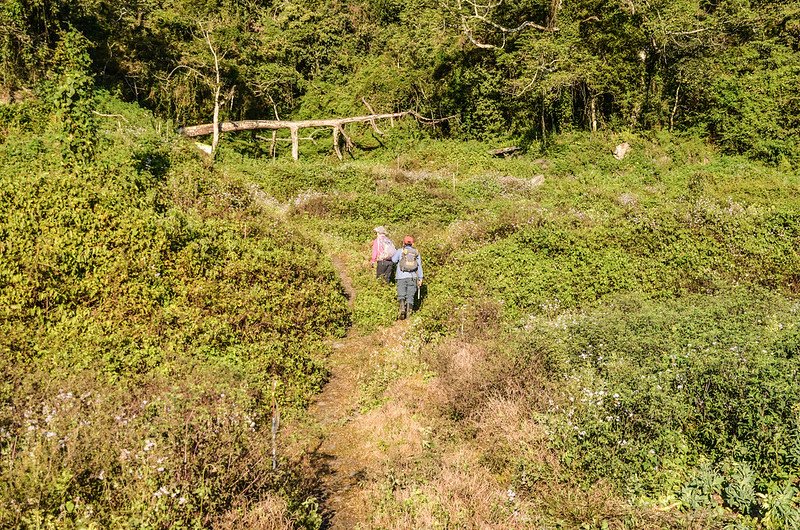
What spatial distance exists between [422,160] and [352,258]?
18518mm

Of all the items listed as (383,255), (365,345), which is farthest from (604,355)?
(383,255)

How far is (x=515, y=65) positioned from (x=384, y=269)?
82.6ft

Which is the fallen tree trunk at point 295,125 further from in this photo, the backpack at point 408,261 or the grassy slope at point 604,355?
the backpack at point 408,261

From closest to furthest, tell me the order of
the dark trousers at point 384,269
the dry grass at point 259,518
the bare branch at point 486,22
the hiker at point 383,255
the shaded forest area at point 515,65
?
the dry grass at point 259,518 → the hiker at point 383,255 → the dark trousers at point 384,269 → the shaded forest area at point 515,65 → the bare branch at point 486,22

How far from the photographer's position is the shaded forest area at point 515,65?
26.7 m

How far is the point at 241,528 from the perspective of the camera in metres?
4.68

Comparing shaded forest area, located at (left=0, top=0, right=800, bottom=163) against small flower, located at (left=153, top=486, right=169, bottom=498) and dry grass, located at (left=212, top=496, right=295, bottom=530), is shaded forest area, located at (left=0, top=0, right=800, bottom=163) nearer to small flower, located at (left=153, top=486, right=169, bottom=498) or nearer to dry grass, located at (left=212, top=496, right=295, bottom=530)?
small flower, located at (left=153, top=486, right=169, bottom=498)

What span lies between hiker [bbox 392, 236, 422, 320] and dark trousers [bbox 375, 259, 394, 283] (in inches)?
54.5

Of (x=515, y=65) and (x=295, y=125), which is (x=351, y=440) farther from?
(x=515, y=65)

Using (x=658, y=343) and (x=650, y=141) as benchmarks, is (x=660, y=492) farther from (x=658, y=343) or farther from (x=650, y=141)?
(x=650, y=141)

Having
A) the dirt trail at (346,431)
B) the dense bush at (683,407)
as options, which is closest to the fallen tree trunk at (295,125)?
the dirt trail at (346,431)

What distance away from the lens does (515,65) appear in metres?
33.5

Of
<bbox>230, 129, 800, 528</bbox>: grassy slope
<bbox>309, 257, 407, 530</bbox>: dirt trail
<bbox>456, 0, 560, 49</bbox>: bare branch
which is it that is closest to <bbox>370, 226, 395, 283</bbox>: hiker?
<bbox>230, 129, 800, 528</bbox>: grassy slope

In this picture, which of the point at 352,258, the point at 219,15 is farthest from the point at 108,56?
the point at 352,258
